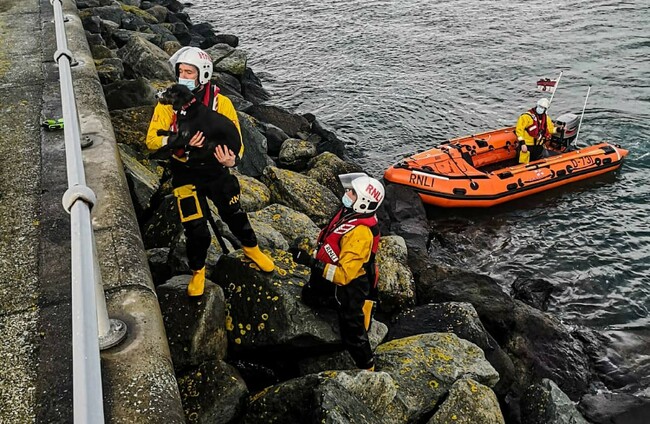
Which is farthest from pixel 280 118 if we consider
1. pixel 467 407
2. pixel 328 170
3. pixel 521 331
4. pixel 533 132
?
pixel 467 407

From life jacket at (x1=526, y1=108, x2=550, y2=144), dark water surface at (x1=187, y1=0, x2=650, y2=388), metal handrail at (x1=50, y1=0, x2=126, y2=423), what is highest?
metal handrail at (x1=50, y1=0, x2=126, y2=423)

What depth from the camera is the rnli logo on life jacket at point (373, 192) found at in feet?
17.6

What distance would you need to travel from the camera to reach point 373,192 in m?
5.36

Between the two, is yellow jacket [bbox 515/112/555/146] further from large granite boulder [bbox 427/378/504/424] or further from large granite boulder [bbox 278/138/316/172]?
large granite boulder [bbox 427/378/504/424]

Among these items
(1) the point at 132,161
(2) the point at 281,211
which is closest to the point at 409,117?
(2) the point at 281,211

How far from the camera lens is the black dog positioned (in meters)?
4.71

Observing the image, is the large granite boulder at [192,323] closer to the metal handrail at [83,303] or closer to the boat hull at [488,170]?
the metal handrail at [83,303]

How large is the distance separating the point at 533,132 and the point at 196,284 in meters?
11.1

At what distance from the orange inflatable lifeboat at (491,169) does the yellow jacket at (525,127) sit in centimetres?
57

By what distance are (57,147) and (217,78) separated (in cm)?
1194

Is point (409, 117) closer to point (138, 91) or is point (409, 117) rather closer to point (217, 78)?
point (217, 78)

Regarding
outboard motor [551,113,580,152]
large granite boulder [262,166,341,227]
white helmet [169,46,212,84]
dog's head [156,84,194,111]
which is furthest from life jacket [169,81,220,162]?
outboard motor [551,113,580,152]

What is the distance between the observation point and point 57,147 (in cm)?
570

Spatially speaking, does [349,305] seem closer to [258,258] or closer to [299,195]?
[258,258]
